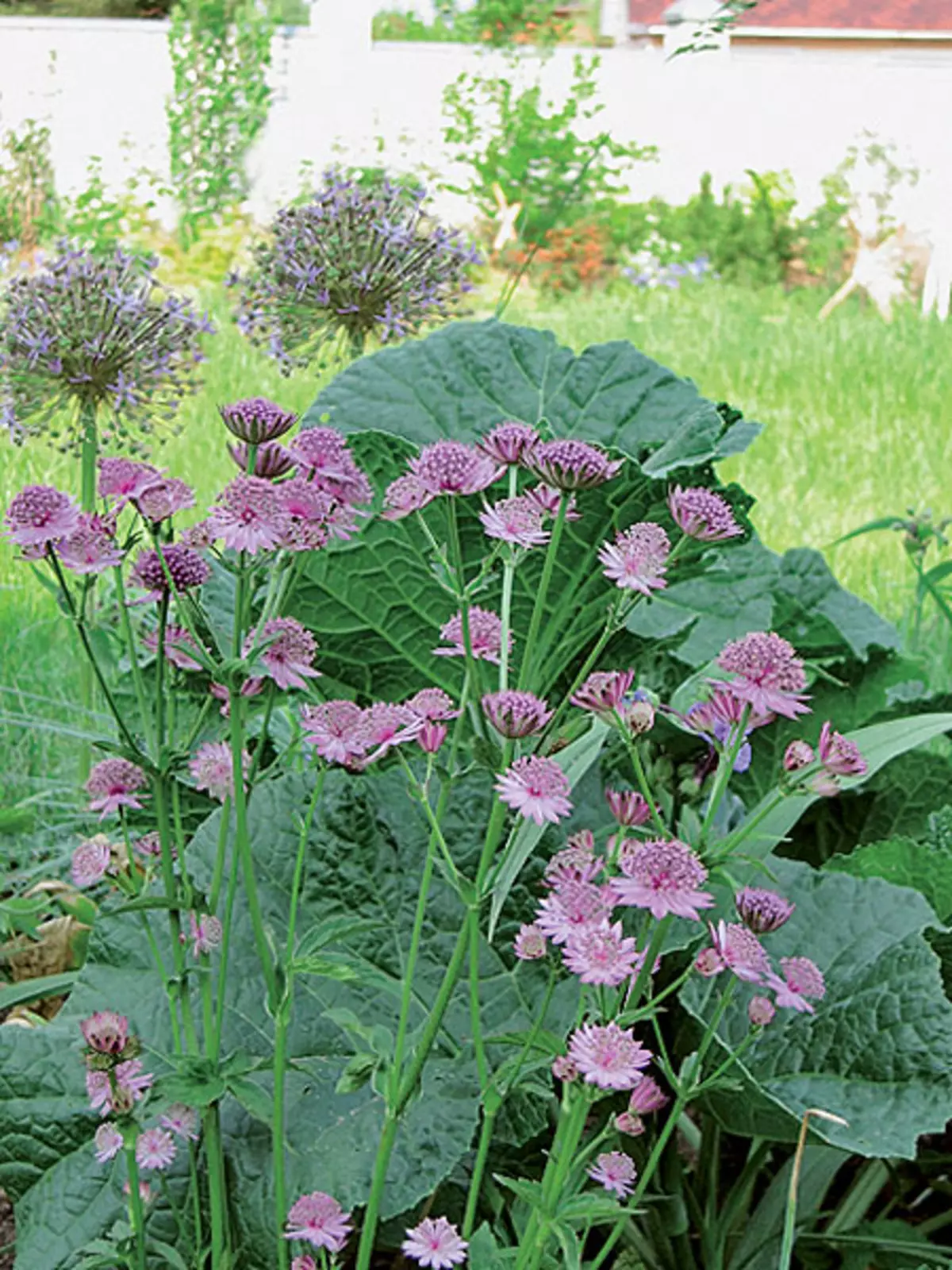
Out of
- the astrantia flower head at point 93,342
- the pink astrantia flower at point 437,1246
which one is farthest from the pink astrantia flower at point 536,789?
the astrantia flower head at point 93,342

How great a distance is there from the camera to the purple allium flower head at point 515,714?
80cm

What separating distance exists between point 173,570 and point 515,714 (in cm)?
21

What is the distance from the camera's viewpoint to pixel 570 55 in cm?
903

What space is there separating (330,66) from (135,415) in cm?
762

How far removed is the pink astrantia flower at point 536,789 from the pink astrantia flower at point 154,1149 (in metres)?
0.31

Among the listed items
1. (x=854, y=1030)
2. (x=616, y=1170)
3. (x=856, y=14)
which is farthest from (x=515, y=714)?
(x=856, y=14)

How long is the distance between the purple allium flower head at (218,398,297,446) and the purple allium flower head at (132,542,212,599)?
3.1 inches

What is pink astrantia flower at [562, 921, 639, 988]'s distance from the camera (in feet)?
2.45

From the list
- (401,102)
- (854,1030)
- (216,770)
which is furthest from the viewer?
(401,102)

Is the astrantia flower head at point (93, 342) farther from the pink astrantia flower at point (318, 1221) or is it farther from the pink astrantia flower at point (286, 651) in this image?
the pink astrantia flower at point (318, 1221)

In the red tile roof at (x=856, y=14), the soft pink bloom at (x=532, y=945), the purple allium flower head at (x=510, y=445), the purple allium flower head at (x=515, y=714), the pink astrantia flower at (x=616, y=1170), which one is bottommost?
the pink astrantia flower at (x=616, y=1170)

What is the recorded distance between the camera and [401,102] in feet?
29.1

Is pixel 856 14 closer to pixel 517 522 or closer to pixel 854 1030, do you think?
pixel 854 1030

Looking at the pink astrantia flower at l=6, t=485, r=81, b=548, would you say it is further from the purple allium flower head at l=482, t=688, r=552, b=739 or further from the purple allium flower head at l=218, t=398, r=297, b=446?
the purple allium flower head at l=482, t=688, r=552, b=739
